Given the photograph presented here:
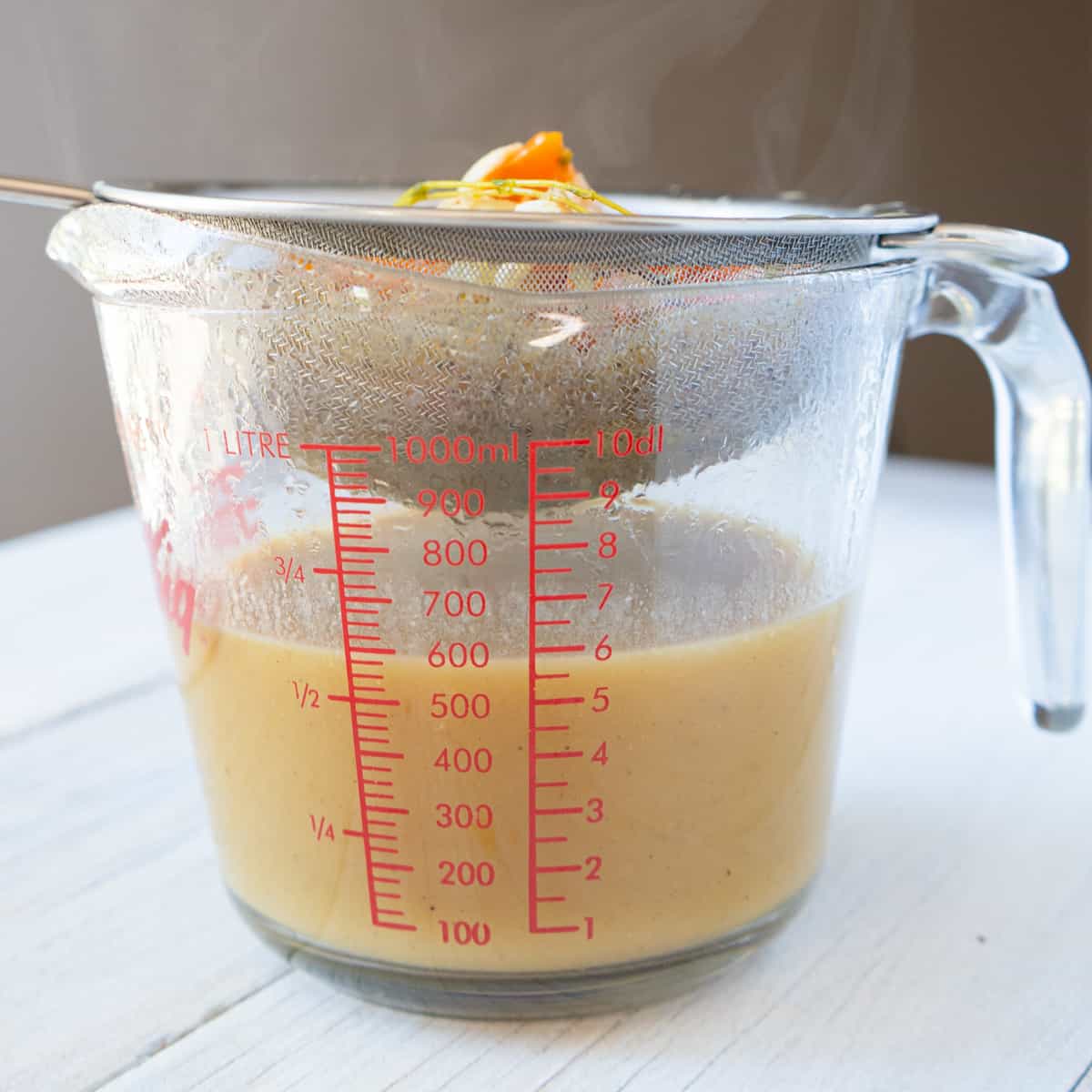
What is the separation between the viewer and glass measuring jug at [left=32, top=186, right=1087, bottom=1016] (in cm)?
43

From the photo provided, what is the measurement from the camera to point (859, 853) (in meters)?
0.66

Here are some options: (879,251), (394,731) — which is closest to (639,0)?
(879,251)

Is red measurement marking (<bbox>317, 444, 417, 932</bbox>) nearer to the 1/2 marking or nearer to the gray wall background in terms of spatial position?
the 1/2 marking

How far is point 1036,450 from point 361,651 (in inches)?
12.6

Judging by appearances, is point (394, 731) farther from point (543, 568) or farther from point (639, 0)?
point (639, 0)

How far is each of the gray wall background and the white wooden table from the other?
425 mm

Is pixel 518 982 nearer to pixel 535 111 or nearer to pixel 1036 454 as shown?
pixel 1036 454

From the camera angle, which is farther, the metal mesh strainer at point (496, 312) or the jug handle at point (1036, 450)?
the jug handle at point (1036, 450)

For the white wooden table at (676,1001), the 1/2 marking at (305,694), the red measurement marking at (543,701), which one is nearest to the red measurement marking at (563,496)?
the red measurement marking at (543,701)

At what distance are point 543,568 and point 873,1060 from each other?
0.78 ft

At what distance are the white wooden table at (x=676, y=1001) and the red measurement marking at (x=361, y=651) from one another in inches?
3.4

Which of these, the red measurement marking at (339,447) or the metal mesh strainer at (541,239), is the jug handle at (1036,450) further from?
the red measurement marking at (339,447)

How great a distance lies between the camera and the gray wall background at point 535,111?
0.93 metres

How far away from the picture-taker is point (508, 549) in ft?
1.46
